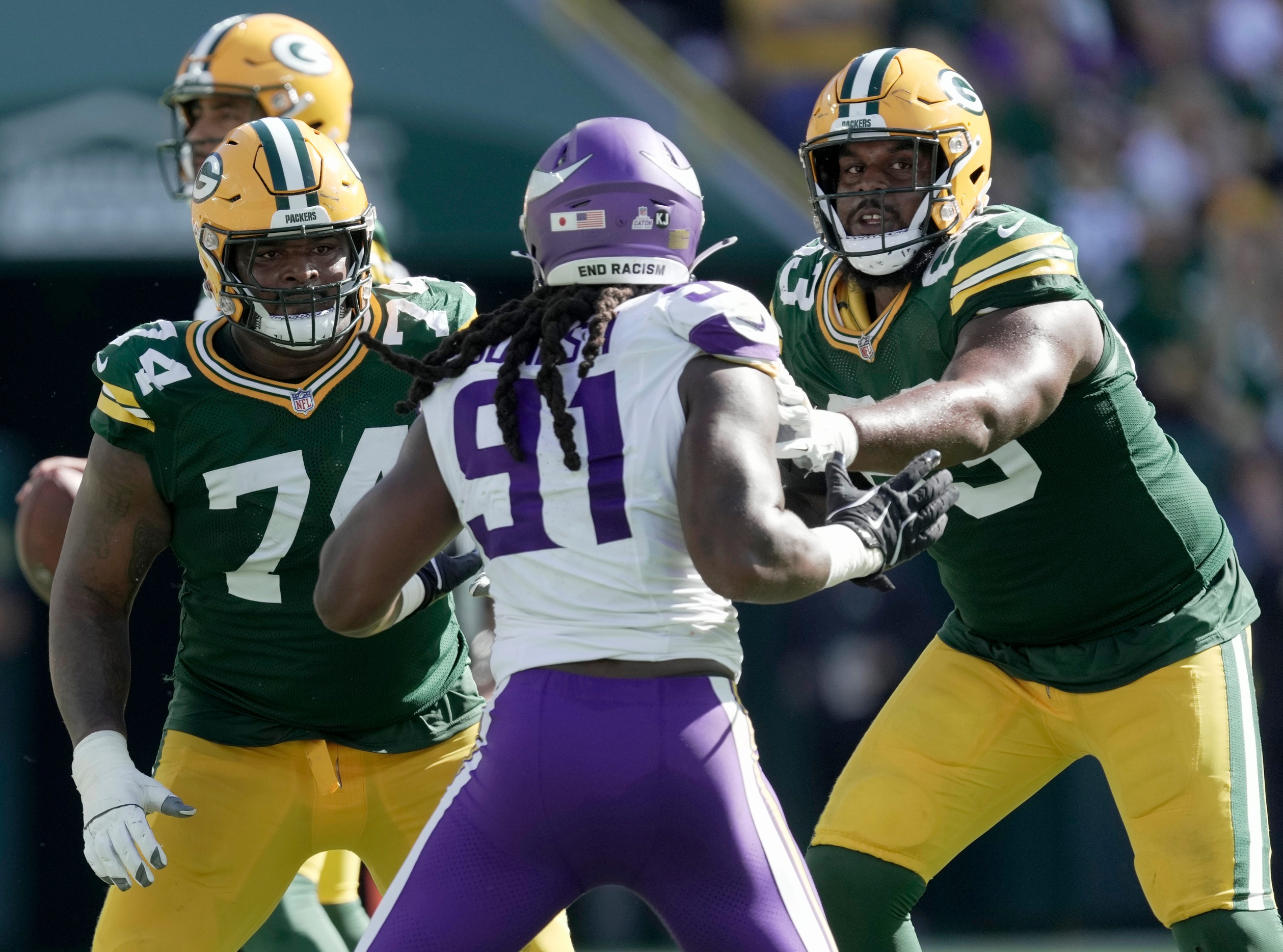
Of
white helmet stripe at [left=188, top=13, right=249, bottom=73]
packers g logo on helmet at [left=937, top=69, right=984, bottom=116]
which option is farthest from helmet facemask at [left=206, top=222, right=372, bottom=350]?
white helmet stripe at [left=188, top=13, right=249, bottom=73]

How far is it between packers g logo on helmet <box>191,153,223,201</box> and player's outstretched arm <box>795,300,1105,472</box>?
4.59 ft

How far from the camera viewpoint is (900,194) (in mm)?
3635

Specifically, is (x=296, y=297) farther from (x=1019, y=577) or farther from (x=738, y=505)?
(x=1019, y=577)

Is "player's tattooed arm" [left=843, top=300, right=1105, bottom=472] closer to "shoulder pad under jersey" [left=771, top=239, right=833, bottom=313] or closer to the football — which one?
A: "shoulder pad under jersey" [left=771, top=239, right=833, bottom=313]

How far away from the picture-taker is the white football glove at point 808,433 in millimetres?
2725

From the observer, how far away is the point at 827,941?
2586mm

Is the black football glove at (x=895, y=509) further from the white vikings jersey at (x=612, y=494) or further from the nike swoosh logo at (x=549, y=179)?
the nike swoosh logo at (x=549, y=179)

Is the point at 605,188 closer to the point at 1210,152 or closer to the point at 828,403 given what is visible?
the point at 828,403

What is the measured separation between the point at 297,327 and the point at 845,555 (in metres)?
1.31

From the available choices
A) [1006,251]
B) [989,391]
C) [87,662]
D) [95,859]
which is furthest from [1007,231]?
[95,859]

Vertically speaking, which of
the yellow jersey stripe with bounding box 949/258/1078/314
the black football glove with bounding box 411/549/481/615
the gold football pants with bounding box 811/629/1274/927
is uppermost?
the yellow jersey stripe with bounding box 949/258/1078/314

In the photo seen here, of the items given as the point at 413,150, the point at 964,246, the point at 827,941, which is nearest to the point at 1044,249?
the point at 964,246

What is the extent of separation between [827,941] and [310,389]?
5.07 feet

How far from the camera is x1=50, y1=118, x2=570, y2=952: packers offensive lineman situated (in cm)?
335
